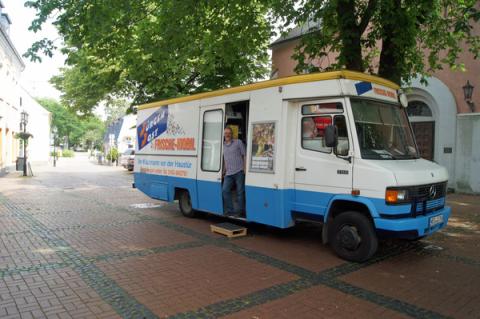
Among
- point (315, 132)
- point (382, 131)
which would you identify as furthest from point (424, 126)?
point (315, 132)

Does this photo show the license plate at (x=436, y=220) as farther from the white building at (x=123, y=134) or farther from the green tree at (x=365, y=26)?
the white building at (x=123, y=134)

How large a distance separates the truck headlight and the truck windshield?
63 centimetres

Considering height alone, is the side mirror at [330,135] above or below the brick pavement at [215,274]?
above

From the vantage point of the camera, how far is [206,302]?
4.57 meters

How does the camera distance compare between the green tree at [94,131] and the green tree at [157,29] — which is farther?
the green tree at [94,131]

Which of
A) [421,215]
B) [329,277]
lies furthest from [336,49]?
[329,277]

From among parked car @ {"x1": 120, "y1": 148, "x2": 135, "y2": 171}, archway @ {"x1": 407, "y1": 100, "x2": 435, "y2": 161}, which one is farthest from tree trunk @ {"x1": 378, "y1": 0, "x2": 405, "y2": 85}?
parked car @ {"x1": 120, "y1": 148, "x2": 135, "y2": 171}

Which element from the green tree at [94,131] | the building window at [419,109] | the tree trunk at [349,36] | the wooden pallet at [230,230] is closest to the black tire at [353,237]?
the wooden pallet at [230,230]

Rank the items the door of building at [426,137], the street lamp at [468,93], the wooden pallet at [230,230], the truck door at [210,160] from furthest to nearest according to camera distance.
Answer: the door of building at [426,137] → the street lamp at [468,93] → the truck door at [210,160] → the wooden pallet at [230,230]

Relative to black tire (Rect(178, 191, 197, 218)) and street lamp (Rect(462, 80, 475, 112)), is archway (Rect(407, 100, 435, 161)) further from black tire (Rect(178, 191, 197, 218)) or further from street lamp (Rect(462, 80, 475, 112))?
black tire (Rect(178, 191, 197, 218))

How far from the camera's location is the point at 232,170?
8.07 metres

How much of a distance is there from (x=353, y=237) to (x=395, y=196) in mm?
938

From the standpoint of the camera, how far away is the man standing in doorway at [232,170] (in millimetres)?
8047

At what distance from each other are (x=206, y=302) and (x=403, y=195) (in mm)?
3178
